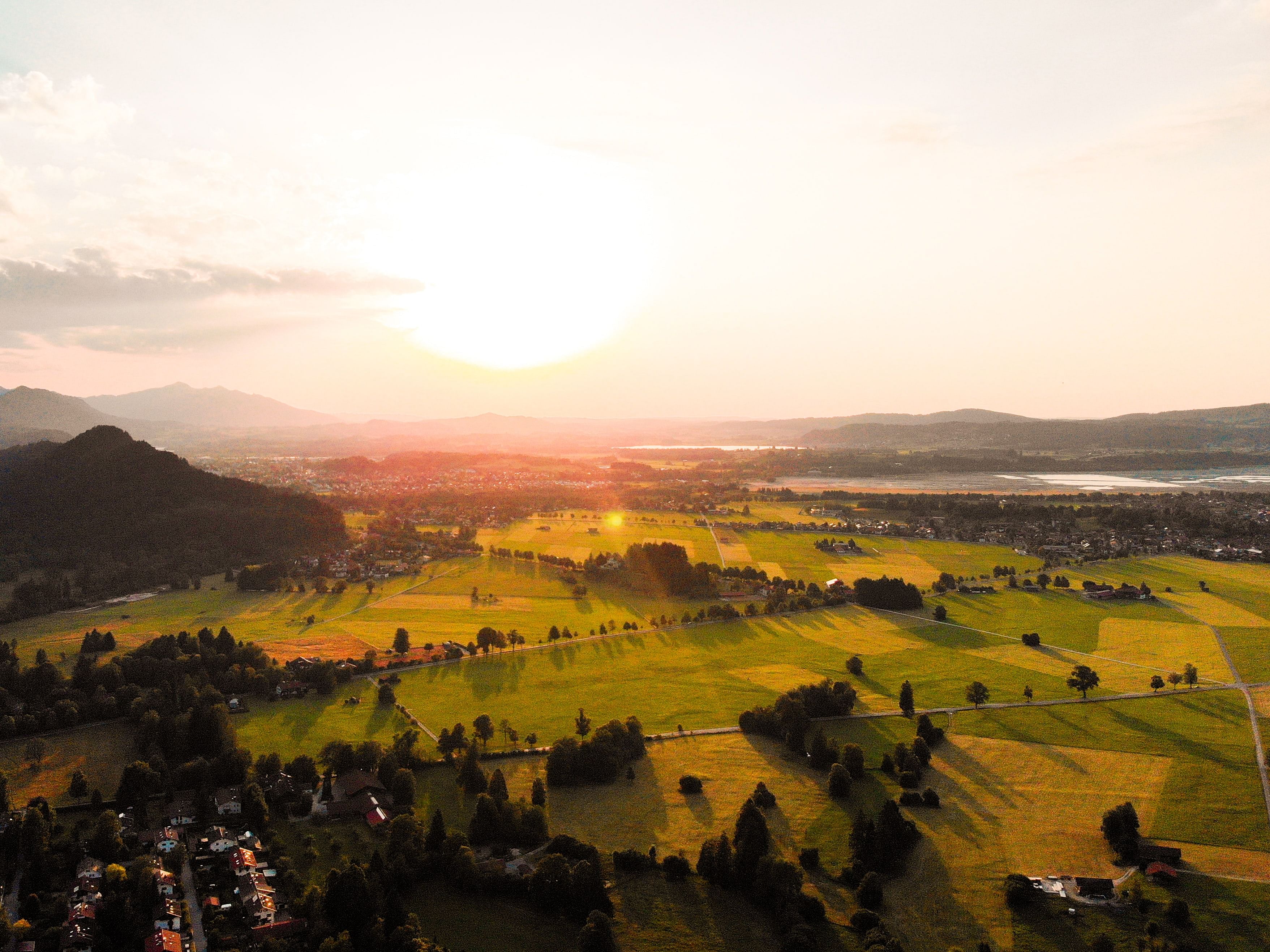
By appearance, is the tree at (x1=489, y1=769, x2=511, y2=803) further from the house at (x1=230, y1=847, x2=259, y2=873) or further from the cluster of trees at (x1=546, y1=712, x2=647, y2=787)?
the house at (x1=230, y1=847, x2=259, y2=873)

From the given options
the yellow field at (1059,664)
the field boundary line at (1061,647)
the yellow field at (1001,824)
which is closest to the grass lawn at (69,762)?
the yellow field at (1001,824)

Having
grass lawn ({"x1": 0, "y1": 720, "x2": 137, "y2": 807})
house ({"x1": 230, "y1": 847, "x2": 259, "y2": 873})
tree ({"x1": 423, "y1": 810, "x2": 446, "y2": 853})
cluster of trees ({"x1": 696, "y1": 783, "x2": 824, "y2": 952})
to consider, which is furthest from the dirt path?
house ({"x1": 230, "y1": 847, "x2": 259, "y2": 873})

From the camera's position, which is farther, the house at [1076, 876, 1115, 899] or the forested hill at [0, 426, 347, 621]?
the forested hill at [0, 426, 347, 621]

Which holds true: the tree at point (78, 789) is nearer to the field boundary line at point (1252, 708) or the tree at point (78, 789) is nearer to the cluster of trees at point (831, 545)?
the field boundary line at point (1252, 708)

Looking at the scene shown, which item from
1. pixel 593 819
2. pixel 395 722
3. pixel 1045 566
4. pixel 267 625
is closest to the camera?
pixel 593 819

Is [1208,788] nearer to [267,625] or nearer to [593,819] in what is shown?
[593,819]

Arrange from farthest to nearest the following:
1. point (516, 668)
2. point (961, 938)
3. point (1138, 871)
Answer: point (516, 668) < point (1138, 871) < point (961, 938)

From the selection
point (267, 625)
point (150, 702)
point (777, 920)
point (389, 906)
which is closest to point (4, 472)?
point (267, 625)
